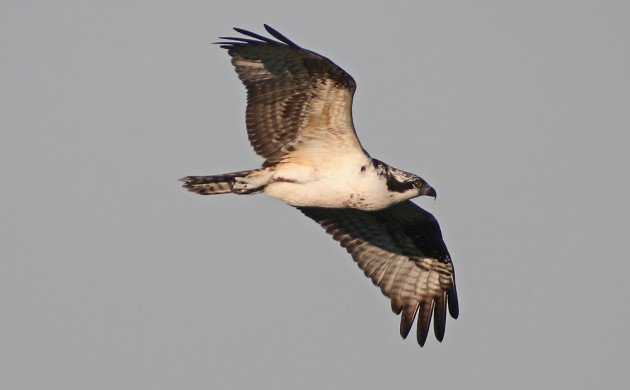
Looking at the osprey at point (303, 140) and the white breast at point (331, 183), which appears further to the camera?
the white breast at point (331, 183)

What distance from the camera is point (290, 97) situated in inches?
479

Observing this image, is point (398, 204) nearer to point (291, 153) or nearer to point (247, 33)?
point (291, 153)

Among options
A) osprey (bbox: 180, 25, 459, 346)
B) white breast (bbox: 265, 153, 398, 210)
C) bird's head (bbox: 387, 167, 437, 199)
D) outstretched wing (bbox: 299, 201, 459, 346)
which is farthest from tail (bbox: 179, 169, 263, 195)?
outstretched wing (bbox: 299, 201, 459, 346)

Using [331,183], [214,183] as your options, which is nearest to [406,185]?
[331,183]

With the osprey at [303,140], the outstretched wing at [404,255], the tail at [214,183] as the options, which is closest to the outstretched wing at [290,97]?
the osprey at [303,140]

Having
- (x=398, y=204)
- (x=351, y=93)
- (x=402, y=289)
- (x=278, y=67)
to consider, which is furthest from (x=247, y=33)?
(x=402, y=289)

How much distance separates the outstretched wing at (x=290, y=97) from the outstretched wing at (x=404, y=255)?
6.52ft

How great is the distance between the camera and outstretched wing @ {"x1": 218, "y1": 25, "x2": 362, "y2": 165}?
1175 centimetres

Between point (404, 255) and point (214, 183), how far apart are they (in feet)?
10.4

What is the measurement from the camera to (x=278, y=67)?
12047 millimetres

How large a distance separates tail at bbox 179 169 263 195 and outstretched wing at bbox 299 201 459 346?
6.90 feet

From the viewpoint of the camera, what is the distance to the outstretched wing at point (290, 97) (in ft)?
38.5

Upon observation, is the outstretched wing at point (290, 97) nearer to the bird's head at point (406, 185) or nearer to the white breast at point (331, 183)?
the white breast at point (331, 183)

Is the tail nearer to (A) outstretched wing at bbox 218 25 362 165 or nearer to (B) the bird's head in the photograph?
(A) outstretched wing at bbox 218 25 362 165
